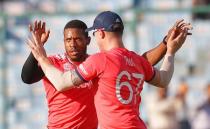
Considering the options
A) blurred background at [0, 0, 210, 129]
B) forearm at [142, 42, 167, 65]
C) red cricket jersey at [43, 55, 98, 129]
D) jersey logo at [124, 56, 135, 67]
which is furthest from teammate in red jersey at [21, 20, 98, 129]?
blurred background at [0, 0, 210, 129]

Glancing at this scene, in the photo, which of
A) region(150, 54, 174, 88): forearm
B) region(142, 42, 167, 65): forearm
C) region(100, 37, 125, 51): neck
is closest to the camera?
region(100, 37, 125, 51): neck

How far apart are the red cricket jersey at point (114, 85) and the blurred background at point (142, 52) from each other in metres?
6.26

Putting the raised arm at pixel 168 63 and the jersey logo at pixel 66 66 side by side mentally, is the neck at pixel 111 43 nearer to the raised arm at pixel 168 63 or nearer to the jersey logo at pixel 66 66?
the raised arm at pixel 168 63

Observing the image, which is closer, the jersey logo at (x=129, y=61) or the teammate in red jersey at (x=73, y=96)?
the jersey logo at (x=129, y=61)

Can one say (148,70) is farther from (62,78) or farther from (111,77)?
(62,78)

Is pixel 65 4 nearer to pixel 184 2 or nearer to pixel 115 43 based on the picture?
pixel 184 2

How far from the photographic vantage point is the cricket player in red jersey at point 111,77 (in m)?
7.50

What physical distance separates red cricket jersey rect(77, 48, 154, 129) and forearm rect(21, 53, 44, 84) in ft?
3.10

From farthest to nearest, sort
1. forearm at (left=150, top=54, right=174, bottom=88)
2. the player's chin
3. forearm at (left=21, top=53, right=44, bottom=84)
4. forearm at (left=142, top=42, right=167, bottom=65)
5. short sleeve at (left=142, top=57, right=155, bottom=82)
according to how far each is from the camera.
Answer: the player's chin → forearm at (left=142, top=42, right=167, bottom=65) → forearm at (left=21, top=53, right=44, bottom=84) → forearm at (left=150, top=54, right=174, bottom=88) → short sleeve at (left=142, top=57, right=155, bottom=82)

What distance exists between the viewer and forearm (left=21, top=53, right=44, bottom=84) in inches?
330

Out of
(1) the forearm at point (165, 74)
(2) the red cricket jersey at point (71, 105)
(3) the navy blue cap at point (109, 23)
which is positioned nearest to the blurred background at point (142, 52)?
(2) the red cricket jersey at point (71, 105)

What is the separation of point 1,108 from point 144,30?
2733 millimetres

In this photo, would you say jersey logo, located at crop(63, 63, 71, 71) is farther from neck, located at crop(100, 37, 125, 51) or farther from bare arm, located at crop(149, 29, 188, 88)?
neck, located at crop(100, 37, 125, 51)

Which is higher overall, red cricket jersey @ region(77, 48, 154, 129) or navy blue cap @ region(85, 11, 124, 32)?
navy blue cap @ region(85, 11, 124, 32)
